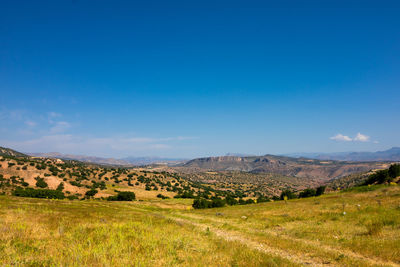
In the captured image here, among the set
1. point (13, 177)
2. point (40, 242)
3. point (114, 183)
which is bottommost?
point (114, 183)

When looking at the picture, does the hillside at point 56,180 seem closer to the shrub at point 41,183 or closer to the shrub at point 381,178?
the shrub at point 41,183

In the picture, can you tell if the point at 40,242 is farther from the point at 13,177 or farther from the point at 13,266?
the point at 13,177

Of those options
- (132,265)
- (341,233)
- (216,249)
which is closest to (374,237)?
(341,233)

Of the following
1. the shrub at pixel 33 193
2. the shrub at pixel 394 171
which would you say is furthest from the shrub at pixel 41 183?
the shrub at pixel 394 171

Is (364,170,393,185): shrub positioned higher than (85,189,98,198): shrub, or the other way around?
(364,170,393,185): shrub

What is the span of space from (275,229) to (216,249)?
1165 centimetres

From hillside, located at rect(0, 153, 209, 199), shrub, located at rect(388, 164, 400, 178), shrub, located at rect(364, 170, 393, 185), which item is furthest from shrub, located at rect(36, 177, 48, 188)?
shrub, located at rect(388, 164, 400, 178)

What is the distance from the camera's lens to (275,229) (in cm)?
1930

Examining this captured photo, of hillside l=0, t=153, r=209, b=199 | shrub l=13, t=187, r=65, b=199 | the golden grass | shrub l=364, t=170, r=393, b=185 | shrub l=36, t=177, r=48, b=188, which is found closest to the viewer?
the golden grass

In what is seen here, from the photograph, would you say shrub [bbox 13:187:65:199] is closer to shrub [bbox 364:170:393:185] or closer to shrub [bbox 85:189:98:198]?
shrub [bbox 85:189:98:198]

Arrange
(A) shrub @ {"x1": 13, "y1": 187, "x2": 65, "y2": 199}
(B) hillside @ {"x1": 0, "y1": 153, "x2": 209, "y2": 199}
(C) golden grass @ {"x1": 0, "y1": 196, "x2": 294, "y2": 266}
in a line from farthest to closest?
1. (B) hillside @ {"x1": 0, "y1": 153, "x2": 209, "y2": 199}
2. (A) shrub @ {"x1": 13, "y1": 187, "x2": 65, "y2": 199}
3. (C) golden grass @ {"x1": 0, "y1": 196, "x2": 294, "y2": 266}

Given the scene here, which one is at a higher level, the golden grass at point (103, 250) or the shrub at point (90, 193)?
the golden grass at point (103, 250)

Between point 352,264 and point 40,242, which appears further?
point 352,264

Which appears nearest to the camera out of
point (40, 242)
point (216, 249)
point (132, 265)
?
point (132, 265)
